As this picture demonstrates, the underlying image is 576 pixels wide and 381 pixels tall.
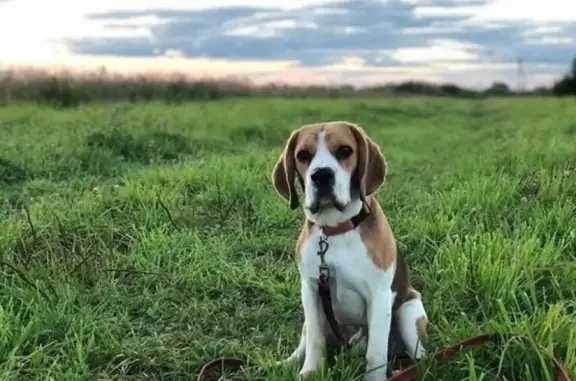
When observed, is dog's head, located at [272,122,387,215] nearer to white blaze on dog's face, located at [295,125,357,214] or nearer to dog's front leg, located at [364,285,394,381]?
white blaze on dog's face, located at [295,125,357,214]

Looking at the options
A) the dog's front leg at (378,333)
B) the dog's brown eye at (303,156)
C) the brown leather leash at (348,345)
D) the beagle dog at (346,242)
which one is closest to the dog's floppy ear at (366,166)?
the beagle dog at (346,242)

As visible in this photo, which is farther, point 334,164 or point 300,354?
point 300,354

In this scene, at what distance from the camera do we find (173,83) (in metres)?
20.2

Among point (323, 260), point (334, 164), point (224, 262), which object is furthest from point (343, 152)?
point (224, 262)

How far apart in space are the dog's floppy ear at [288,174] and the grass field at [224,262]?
0.76 m

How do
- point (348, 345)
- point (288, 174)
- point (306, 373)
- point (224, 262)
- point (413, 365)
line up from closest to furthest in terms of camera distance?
1. point (413, 365)
2. point (306, 373)
3. point (288, 174)
4. point (348, 345)
5. point (224, 262)

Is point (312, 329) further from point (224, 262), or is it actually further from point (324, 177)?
point (224, 262)

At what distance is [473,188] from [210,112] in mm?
9707

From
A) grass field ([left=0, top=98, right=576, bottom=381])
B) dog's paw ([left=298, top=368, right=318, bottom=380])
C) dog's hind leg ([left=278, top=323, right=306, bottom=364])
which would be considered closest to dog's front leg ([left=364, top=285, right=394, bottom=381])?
grass field ([left=0, top=98, right=576, bottom=381])

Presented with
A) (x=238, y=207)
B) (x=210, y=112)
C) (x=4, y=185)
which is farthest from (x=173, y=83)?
(x=238, y=207)

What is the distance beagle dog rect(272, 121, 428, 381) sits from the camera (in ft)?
10.7

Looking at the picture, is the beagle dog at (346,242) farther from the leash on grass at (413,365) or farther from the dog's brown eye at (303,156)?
the leash on grass at (413,365)

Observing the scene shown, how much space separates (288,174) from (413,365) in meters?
0.98

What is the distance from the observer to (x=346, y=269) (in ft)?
10.8
